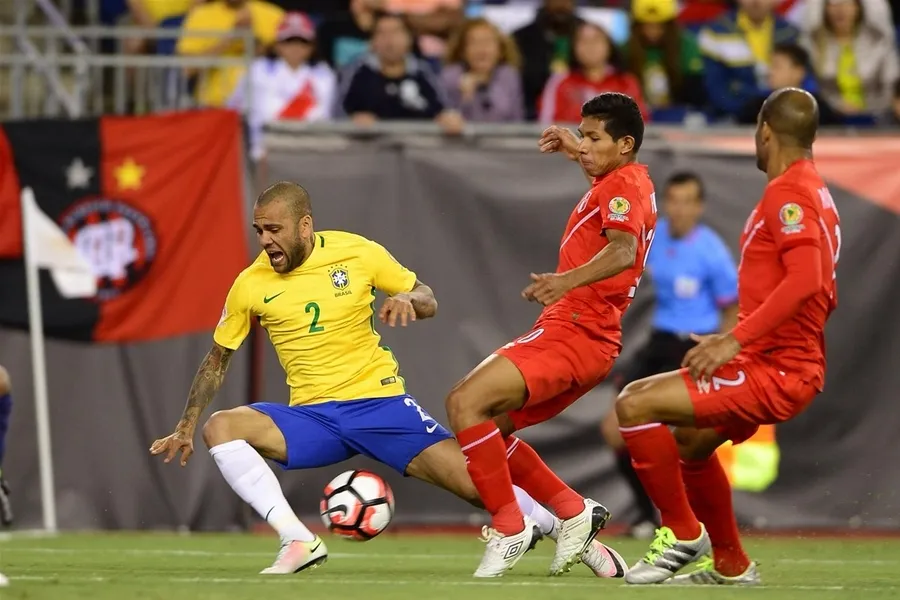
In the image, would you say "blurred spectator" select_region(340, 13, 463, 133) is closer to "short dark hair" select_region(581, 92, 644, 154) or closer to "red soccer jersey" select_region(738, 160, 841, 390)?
"short dark hair" select_region(581, 92, 644, 154)

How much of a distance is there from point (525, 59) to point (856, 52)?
8.83 ft

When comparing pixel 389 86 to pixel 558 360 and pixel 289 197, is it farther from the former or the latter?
pixel 558 360

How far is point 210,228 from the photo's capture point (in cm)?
1191

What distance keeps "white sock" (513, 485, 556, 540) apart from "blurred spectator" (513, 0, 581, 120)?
5953mm

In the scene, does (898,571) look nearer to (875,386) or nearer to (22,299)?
(875,386)

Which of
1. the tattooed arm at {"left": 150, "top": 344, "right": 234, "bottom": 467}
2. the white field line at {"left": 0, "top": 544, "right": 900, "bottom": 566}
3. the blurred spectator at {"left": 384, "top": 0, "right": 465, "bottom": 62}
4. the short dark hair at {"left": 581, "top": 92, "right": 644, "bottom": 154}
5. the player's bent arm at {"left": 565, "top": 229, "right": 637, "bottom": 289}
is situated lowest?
the white field line at {"left": 0, "top": 544, "right": 900, "bottom": 566}

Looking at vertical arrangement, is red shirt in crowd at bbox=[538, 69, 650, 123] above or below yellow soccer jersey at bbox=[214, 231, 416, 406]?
above

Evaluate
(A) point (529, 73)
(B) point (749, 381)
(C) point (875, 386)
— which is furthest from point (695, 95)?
(B) point (749, 381)

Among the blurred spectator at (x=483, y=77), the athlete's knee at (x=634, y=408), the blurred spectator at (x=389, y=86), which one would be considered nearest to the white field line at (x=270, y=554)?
the athlete's knee at (x=634, y=408)

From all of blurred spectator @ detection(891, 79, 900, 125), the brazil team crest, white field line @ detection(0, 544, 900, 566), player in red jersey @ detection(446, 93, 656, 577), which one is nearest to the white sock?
player in red jersey @ detection(446, 93, 656, 577)

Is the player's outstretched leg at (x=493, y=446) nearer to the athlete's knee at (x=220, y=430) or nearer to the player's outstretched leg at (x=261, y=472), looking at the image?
the player's outstretched leg at (x=261, y=472)

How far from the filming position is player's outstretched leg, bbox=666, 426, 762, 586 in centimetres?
746

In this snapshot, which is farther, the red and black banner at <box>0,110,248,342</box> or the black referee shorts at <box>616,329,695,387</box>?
the red and black banner at <box>0,110,248,342</box>

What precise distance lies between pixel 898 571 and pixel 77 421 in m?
5.96
